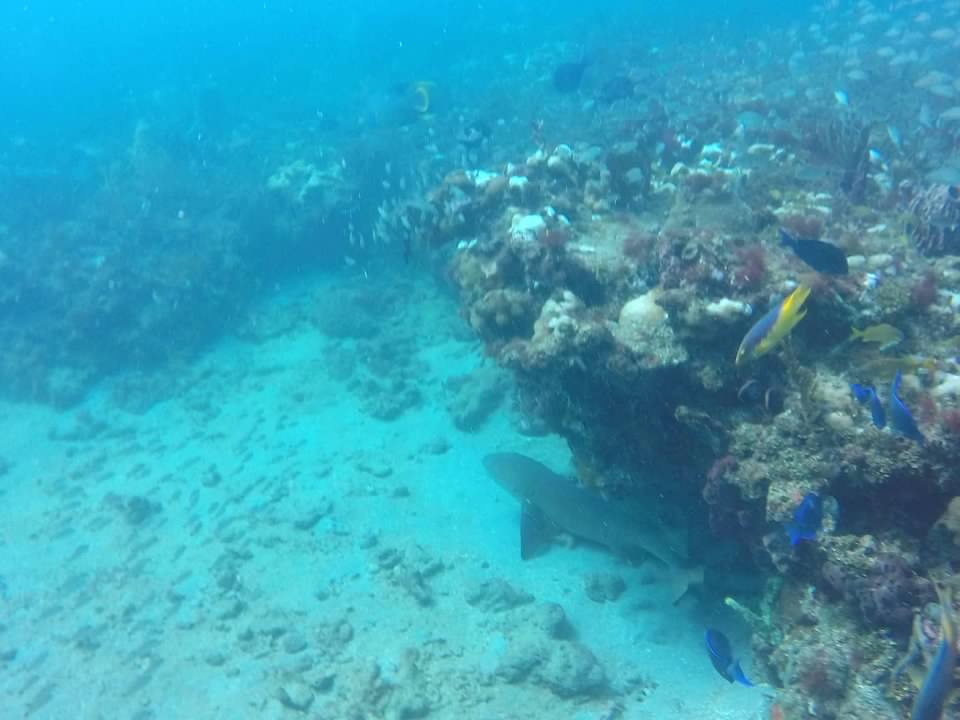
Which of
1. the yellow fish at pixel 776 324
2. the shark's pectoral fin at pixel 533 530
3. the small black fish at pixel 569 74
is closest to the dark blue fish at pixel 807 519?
the yellow fish at pixel 776 324

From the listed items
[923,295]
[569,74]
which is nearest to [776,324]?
[923,295]

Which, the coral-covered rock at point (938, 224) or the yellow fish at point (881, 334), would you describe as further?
the coral-covered rock at point (938, 224)

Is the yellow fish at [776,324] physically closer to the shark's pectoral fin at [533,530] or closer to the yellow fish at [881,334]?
the yellow fish at [881,334]

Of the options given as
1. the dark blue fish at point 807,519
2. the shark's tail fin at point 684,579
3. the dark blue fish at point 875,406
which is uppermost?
the dark blue fish at point 875,406

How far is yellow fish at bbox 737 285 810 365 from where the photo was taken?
3727 millimetres

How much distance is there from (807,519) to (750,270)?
255cm

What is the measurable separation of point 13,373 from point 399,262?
1067cm

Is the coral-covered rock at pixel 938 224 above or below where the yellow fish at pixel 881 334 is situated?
below

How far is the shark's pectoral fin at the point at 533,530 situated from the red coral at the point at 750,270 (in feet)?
12.9

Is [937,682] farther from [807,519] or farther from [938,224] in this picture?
[938,224]

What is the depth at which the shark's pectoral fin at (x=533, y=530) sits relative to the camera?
754cm

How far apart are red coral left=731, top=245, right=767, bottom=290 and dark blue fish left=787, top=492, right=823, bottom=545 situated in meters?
2.21

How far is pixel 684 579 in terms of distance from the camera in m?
6.11

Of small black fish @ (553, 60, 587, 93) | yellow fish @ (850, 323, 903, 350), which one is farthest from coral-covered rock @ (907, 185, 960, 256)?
small black fish @ (553, 60, 587, 93)
